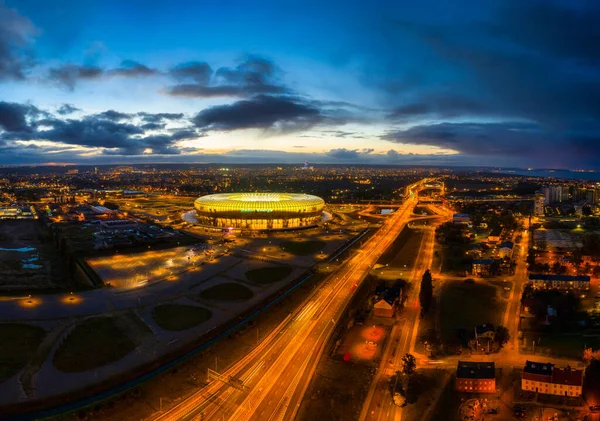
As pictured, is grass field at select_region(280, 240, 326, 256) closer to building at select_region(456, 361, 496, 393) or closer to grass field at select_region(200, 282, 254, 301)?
grass field at select_region(200, 282, 254, 301)

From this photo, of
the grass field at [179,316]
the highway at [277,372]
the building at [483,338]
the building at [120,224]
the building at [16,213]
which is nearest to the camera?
the highway at [277,372]

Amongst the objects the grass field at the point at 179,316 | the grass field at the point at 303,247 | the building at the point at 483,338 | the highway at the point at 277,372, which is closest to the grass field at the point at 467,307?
the building at the point at 483,338

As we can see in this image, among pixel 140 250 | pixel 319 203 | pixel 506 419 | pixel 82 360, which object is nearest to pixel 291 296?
pixel 82 360

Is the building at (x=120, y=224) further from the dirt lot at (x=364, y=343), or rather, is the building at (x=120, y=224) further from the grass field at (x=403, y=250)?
the dirt lot at (x=364, y=343)

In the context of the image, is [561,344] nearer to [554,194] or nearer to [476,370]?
[476,370]

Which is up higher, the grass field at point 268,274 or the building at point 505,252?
the building at point 505,252

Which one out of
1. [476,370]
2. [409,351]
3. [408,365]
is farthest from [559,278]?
[408,365]

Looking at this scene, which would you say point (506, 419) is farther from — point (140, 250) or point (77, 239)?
point (77, 239)
